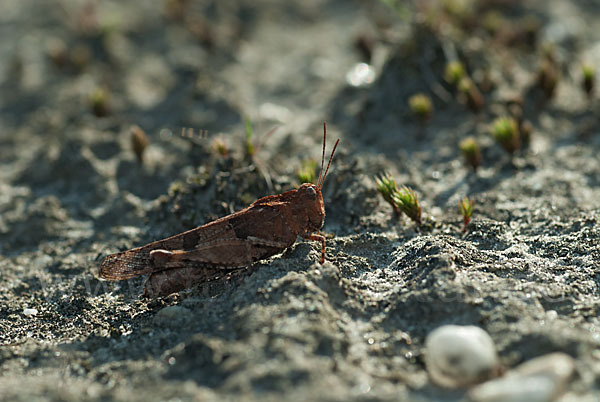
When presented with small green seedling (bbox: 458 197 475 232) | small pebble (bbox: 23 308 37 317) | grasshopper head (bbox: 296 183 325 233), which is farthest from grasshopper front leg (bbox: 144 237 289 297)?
small green seedling (bbox: 458 197 475 232)

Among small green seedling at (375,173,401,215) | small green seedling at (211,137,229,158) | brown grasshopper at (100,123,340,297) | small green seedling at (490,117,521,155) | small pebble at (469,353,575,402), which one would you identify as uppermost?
small green seedling at (490,117,521,155)

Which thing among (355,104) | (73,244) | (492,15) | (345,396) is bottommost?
(345,396)

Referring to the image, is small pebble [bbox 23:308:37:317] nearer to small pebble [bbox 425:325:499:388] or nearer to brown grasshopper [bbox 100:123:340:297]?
brown grasshopper [bbox 100:123:340:297]

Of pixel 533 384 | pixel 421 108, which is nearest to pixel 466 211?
pixel 421 108

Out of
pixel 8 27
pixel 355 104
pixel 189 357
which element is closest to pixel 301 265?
pixel 189 357

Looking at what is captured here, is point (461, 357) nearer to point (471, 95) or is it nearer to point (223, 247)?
point (223, 247)

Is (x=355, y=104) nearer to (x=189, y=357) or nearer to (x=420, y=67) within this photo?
(x=420, y=67)
